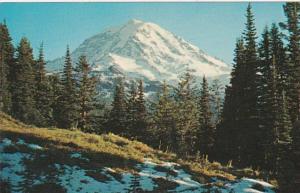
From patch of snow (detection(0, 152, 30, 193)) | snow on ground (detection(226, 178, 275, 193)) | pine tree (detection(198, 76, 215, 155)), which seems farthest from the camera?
pine tree (detection(198, 76, 215, 155))

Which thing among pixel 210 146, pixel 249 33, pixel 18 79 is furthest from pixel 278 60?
pixel 18 79

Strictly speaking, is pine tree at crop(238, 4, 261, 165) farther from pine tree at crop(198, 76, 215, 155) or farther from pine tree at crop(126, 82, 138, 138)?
pine tree at crop(126, 82, 138, 138)

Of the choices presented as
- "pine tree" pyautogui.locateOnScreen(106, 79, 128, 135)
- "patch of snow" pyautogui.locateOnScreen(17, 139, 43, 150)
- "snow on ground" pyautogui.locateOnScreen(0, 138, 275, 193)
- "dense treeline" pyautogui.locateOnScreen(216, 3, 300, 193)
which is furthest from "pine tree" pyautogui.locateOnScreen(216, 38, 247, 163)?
"patch of snow" pyautogui.locateOnScreen(17, 139, 43, 150)

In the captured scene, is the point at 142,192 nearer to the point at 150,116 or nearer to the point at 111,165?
the point at 111,165

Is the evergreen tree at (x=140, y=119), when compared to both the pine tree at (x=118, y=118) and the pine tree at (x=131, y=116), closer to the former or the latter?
the pine tree at (x=131, y=116)

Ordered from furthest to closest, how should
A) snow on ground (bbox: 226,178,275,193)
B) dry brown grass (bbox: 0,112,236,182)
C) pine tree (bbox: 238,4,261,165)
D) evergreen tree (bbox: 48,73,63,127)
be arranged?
evergreen tree (bbox: 48,73,63,127) → pine tree (bbox: 238,4,261,165) → dry brown grass (bbox: 0,112,236,182) → snow on ground (bbox: 226,178,275,193)
